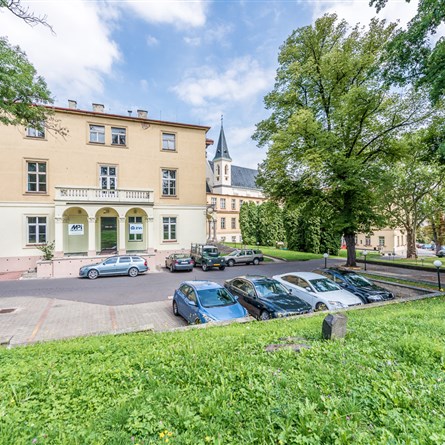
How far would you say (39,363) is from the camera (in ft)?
14.5

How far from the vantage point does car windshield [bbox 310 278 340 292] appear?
10789mm

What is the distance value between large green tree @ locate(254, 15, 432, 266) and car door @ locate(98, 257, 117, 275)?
13269 mm

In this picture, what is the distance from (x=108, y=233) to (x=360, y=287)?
20.3 m

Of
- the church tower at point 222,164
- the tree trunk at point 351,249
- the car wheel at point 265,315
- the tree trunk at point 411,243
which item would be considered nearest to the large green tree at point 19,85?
the car wheel at point 265,315

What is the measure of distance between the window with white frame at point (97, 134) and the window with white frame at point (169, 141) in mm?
5315

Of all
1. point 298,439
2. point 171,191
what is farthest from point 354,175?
point 298,439

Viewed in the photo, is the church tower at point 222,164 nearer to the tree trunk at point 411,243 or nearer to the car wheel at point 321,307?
the tree trunk at point 411,243

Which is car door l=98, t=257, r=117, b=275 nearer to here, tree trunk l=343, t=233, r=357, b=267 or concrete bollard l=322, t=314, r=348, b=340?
concrete bollard l=322, t=314, r=348, b=340

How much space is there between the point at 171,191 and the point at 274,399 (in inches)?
931

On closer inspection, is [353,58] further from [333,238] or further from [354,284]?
[333,238]

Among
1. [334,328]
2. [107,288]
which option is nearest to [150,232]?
[107,288]

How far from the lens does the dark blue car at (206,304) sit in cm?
851

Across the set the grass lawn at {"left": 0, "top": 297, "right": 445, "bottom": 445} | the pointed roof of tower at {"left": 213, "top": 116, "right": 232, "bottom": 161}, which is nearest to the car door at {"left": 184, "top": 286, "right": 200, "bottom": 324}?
the grass lawn at {"left": 0, "top": 297, "right": 445, "bottom": 445}

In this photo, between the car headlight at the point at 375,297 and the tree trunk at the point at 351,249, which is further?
the tree trunk at the point at 351,249
